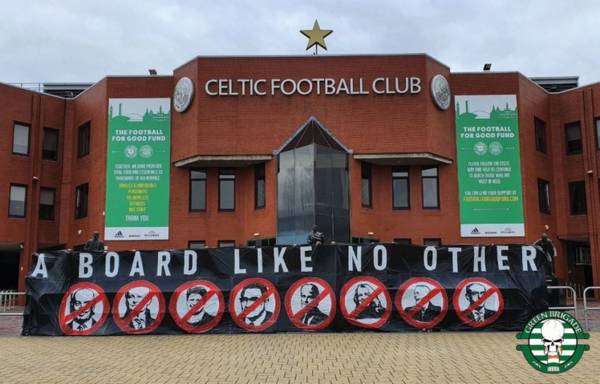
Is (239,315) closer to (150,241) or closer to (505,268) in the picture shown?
(505,268)

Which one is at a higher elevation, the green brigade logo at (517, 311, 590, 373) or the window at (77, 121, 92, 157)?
the window at (77, 121, 92, 157)

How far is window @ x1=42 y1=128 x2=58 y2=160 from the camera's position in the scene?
29.9 m

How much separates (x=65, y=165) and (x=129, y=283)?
19178 millimetres

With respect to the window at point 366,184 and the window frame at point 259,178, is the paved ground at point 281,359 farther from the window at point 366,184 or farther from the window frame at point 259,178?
the window at point 366,184

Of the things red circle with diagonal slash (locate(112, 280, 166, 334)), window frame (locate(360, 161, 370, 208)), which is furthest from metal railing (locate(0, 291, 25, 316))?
window frame (locate(360, 161, 370, 208))

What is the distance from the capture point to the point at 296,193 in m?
23.9

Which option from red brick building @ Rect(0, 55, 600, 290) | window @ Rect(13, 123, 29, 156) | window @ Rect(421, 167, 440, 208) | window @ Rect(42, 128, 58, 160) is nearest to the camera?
red brick building @ Rect(0, 55, 600, 290)

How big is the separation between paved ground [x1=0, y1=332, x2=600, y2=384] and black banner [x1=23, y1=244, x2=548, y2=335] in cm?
44

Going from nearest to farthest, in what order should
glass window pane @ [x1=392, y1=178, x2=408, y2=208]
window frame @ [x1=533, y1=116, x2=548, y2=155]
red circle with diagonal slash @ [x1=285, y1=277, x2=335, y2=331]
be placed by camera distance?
red circle with diagonal slash @ [x1=285, y1=277, x2=335, y2=331]
glass window pane @ [x1=392, y1=178, x2=408, y2=208]
window frame @ [x1=533, y1=116, x2=548, y2=155]

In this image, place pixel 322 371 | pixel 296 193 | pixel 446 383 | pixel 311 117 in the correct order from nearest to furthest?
pixel 446 383 < pixel 322 371 < pixel 296 193 < pixel 311 117

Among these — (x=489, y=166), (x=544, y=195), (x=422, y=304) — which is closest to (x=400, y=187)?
(x=489, y=166)

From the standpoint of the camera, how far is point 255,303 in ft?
41.9

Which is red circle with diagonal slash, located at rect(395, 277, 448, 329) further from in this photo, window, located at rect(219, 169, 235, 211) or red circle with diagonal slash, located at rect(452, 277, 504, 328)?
window, located at rect(219, 169, 235, 211)

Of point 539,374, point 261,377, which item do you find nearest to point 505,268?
point 539,374
